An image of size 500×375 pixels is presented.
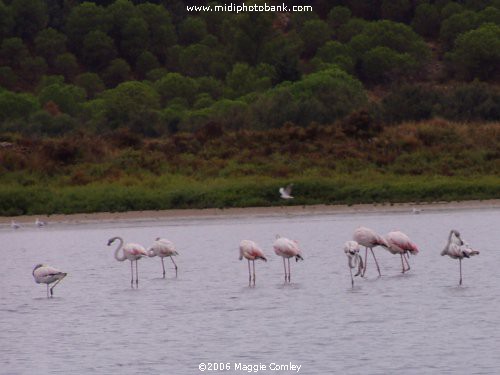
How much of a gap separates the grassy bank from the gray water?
3.95 metres

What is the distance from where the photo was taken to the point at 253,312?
51.7 ft

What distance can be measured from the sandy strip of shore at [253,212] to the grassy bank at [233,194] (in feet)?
0.68

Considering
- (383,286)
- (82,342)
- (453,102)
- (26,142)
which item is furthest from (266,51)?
(82,342)

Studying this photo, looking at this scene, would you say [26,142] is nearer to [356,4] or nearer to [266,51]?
[266,51]

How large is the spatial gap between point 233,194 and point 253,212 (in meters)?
0.92

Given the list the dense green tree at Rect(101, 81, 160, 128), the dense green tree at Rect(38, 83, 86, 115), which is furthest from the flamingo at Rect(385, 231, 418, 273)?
the dense green tree at Rect(38, 83, 86, 115)

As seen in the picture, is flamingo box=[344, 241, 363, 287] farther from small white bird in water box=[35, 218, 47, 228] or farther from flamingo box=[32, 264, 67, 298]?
small white bird in water box=[35, 218, 47, 228]

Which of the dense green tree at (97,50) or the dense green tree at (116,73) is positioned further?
the dense green tree at (97,50)

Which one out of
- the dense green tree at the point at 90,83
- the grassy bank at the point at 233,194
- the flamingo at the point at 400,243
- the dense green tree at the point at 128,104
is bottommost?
the flamingo at the point at 400,243

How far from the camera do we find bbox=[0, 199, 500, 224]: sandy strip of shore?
29.2 m

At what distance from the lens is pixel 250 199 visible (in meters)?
29.8

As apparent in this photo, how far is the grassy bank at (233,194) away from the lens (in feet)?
97.8

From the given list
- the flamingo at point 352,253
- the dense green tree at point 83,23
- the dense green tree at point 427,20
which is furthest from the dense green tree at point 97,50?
the flamingo at point 352,253

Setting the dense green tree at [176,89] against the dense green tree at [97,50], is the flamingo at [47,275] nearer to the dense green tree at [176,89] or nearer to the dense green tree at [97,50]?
the dense green tree at [176,89]
